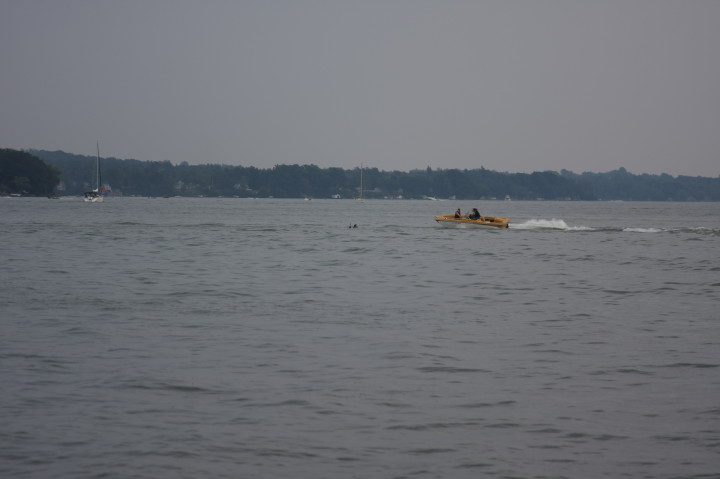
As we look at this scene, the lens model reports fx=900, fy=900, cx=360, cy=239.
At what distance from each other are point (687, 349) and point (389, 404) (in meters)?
9.60

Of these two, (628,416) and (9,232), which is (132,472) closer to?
(628,416)

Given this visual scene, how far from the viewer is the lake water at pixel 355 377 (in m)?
13.0

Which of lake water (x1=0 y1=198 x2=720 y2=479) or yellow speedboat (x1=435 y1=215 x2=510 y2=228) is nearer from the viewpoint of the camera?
lake water (x1=0 y1=198 x2=720 y2=479)

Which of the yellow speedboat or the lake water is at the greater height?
the yellow speedboat

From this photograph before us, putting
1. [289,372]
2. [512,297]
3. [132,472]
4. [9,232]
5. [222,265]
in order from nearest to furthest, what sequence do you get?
[132,472]
[289,372]
[512,297]
[222,265]
[9,232]

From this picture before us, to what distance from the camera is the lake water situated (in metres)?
13.0

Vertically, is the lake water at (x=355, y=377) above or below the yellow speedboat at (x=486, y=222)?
below

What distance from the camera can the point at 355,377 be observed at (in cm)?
1827

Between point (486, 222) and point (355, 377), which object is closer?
point (355, 377)

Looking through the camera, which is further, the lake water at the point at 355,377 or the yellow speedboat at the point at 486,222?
the yellow speedboat at the point at 486,222

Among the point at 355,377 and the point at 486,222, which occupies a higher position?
the point at 486,222

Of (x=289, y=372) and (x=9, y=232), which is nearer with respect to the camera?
(x=289, y=372)

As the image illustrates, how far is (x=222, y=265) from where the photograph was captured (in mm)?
48531

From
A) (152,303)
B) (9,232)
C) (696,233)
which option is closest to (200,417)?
(152,303)
